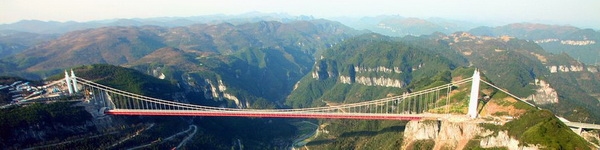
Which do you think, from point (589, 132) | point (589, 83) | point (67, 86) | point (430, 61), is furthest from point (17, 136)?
point (589, 83)

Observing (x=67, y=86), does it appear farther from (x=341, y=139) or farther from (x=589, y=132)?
(x=589, y=132)

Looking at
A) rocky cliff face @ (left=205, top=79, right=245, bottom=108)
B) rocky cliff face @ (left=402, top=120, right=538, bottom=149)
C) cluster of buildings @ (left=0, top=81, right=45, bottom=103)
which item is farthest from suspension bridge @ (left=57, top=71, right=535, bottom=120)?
rocky cliff face @ (left=205, top=79, right=245, bottom=108)

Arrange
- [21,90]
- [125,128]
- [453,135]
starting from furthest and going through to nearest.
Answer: [21,90] < [125,128] < [453,135]

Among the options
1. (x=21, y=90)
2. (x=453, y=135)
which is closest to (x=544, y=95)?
(x=453, y=135)

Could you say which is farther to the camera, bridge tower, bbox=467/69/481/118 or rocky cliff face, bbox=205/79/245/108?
rocky cliff face, bbox=205/79/245/108

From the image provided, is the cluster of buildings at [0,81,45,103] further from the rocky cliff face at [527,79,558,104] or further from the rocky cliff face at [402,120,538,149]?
the rocky cliff face at [527,79,558,104]

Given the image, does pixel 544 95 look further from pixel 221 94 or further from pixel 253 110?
pixel 221 94
